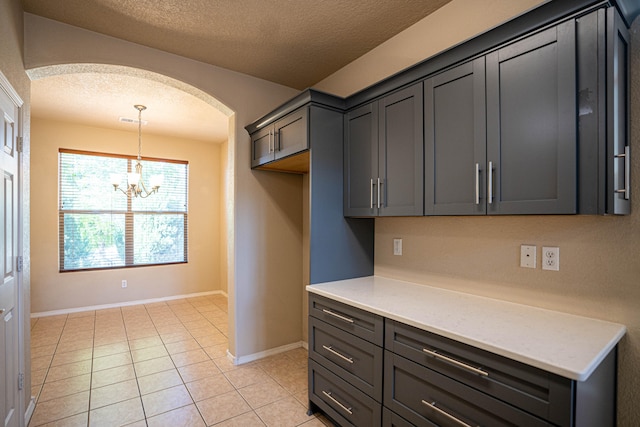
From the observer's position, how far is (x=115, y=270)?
4926 millimetres

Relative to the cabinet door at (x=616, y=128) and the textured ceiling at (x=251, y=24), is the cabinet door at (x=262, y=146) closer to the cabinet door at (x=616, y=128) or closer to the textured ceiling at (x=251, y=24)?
the textured ceiling at (x=251, y=24)

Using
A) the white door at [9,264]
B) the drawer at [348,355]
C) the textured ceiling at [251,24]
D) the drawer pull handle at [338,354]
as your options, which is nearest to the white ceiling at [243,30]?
the textured ceiling at [251,24]

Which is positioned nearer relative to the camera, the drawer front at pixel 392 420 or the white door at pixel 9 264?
the drawer front at pixel 392 420

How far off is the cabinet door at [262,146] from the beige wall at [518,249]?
3.44ft

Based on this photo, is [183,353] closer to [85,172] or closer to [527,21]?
[85,172]

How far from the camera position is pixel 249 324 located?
309cm

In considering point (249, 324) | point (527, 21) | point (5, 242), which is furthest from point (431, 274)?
point (5, 242)

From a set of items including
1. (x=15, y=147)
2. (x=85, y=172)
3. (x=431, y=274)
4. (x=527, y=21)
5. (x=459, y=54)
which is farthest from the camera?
(x=85, y=172)

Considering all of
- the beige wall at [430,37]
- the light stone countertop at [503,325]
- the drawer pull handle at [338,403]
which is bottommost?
the drawer pull handle at [338,403]

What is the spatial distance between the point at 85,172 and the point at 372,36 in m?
4.73

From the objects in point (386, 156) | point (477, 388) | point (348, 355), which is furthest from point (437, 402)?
point (386, 156)

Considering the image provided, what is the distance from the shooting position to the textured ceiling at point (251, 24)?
Answer: 2105 millimetres

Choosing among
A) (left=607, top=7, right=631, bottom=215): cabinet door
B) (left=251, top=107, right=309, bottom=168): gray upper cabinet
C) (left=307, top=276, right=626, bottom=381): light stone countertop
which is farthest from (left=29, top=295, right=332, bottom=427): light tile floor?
(left=607, top=7, right=631, bottom=215): cabinet door

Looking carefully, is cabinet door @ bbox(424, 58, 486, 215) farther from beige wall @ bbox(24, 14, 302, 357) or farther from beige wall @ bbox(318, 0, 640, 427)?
beige wall @ bbox(24, 14, 302, 357)
